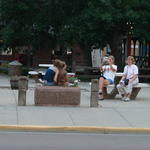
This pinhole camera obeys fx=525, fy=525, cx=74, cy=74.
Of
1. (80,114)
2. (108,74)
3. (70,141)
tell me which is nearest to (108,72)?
(108,74)

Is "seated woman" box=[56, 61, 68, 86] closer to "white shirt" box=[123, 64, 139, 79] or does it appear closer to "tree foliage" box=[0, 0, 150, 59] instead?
"white shirt" box=[123, 64, 139, 79]

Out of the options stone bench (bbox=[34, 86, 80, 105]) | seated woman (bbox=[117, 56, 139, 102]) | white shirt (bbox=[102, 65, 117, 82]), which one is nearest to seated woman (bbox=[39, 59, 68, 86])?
stone bench (bbox=[34, 86, 80, 105])

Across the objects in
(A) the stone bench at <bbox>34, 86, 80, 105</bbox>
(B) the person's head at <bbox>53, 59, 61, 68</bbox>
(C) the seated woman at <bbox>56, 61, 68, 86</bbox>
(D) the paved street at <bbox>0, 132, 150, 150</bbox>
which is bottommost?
(D) the paved street at <bbox>0, 132, 150, 150</bbox>

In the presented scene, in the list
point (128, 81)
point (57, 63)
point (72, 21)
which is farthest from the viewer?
point (72, 21)

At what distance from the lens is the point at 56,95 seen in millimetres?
14898

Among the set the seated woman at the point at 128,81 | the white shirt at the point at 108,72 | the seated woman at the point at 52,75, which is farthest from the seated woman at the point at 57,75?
the seated woman at the point at 128,81

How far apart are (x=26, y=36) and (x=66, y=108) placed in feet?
50.6

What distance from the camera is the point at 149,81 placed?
1102 inches

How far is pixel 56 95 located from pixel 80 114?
149 cm

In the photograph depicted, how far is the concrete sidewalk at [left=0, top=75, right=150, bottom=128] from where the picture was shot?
12.3 metres

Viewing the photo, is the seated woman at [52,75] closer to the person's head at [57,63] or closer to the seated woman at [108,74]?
the person's head at [57,63]

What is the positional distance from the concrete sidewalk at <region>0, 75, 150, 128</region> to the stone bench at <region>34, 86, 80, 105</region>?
0.69 ft

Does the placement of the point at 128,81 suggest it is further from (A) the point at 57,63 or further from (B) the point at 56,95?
(B) the point at 56,95

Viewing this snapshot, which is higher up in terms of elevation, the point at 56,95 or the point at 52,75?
the point at 52,75
